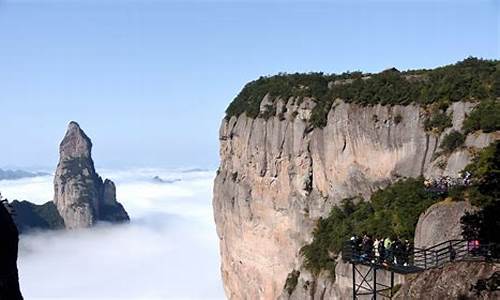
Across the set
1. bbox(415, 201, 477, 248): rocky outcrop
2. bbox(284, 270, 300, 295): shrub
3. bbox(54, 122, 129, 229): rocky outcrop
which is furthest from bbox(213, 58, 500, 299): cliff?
bbox(54, 122, 129, 229): rocky outcrop

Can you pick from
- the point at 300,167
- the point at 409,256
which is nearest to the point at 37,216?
the point at 300,167

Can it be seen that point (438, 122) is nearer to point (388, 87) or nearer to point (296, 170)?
point (388, 87)

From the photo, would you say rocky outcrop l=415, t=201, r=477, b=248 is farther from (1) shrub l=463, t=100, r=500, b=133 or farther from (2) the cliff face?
(1) shrub l=463, t=100, r=500, b=133

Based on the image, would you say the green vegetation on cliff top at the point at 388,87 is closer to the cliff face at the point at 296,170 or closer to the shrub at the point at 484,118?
the cliff face at the point at 296,170

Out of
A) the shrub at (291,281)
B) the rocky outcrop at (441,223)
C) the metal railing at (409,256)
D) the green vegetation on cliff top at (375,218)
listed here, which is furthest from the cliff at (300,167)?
the rocky outcrop at (441,223)

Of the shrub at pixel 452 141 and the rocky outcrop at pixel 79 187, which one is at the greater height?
the shrub at pixel 452 141

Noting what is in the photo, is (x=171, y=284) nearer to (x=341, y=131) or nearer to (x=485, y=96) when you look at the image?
(x=341, y=131)
